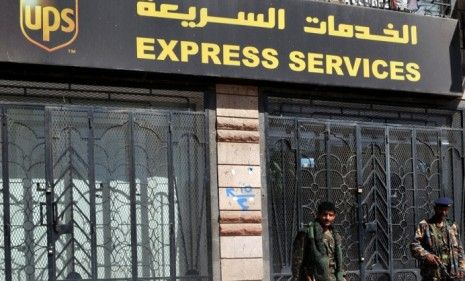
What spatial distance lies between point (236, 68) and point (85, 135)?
1785 millimetres

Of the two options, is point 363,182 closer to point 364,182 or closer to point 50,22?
point 364,182

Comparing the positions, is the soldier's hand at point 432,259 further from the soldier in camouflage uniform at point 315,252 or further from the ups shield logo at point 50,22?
the ups shield logo at point 50,22

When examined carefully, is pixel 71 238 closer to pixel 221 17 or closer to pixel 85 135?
pixel 85 135

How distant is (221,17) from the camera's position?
1059cm

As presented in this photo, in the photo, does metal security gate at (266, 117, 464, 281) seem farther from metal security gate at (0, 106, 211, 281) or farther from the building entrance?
metal security gate at (0, 106, 211, 281)

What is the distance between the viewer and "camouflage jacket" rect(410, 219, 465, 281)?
9.60m

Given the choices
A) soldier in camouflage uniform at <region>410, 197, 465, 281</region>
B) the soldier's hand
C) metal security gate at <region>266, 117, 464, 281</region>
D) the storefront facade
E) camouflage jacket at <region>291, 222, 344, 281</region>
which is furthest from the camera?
metal security gate at <region>266, 117, 464, 281</region>

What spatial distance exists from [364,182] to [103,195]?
329 centimetres

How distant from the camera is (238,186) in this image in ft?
35.1

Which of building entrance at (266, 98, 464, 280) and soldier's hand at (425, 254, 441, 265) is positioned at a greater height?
building entrance at (266, 98, 464, 280)

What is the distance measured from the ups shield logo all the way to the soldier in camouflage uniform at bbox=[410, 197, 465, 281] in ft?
12.6

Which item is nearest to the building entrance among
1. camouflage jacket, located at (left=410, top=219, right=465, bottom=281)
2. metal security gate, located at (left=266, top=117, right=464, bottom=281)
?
metal security gate, located at (left=266, top=117, right=464, bottom=281)

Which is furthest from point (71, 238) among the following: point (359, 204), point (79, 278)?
point (359, 204)

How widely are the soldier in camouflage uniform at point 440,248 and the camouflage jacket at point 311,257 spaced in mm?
1256
